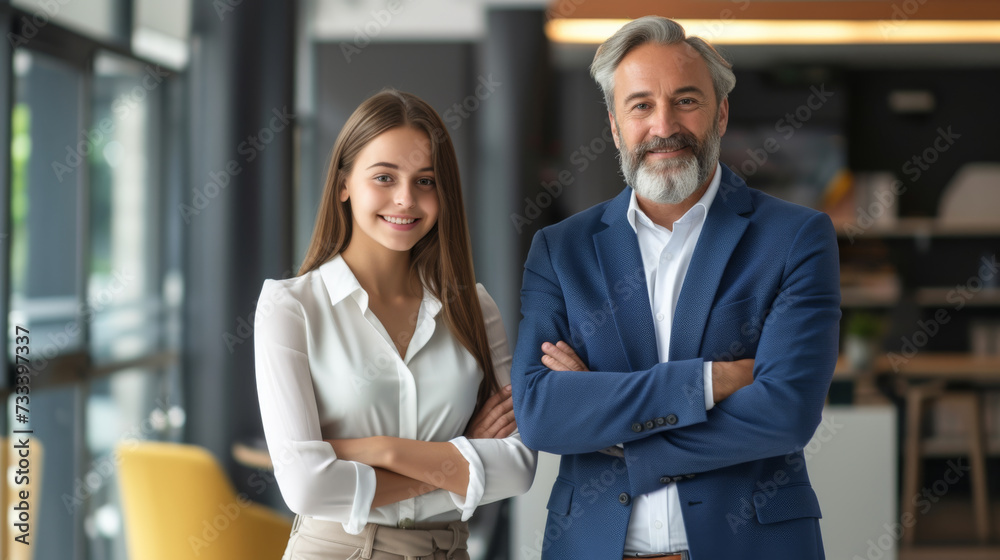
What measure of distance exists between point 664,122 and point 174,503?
7.81ft

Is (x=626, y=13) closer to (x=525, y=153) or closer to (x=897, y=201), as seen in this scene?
(x=525, y=153)

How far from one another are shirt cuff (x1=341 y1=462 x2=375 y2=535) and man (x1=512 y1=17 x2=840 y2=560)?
0.32 meters

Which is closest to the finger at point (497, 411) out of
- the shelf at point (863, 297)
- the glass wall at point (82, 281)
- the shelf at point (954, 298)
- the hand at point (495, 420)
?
the hand at point (495, 420)

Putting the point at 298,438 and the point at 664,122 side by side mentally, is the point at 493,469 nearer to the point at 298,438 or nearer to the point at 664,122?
the point at 298,438

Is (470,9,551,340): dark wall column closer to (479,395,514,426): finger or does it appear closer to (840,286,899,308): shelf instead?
(840,286,899,308): shelf

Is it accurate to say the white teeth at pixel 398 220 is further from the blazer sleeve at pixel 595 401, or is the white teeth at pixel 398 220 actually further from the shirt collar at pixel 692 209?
the shirt collar at pixel 692 209

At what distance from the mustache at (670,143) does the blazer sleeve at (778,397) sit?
0.30 m

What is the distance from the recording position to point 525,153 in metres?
5.04

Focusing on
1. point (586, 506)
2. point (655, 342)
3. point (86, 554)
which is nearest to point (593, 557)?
point (586, 506)

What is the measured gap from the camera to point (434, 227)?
177cm

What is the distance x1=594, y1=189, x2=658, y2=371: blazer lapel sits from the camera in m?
1.63

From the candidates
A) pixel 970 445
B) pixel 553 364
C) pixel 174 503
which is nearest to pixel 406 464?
pixel 553 364

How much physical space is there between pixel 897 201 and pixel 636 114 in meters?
5.90

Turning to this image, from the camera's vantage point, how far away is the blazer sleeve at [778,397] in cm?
151
